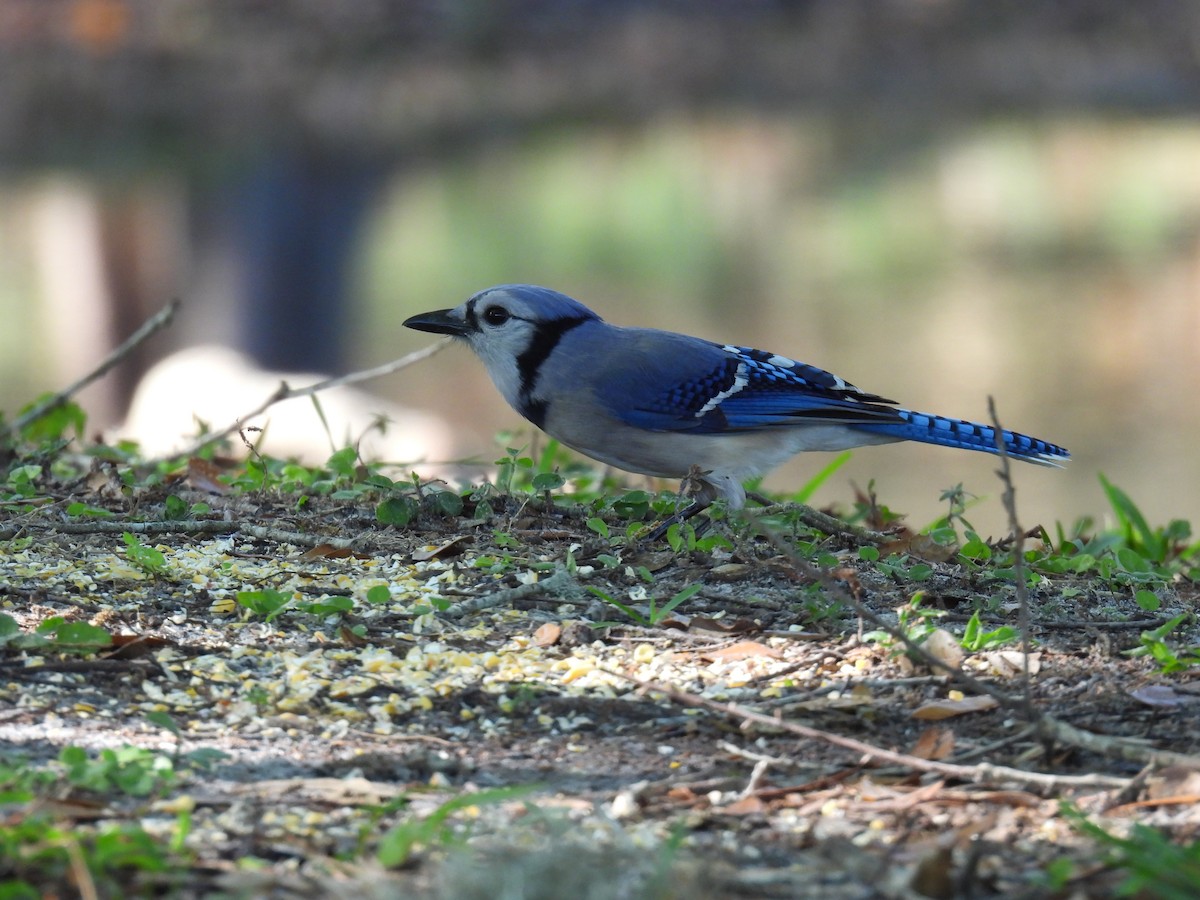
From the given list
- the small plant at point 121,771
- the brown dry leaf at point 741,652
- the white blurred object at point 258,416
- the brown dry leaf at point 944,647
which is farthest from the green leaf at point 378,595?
the white blurred object at point 258,416

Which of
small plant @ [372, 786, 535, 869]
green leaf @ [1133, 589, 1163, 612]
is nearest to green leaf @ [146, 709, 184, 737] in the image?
small plant @ [372, 786, 535, 869]

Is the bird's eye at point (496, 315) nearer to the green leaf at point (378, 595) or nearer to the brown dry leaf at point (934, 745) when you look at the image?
the green leaf at point (378, 595)

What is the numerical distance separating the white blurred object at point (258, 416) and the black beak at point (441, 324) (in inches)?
89.0

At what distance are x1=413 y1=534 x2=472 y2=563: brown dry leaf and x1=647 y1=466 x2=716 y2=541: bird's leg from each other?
432 mm

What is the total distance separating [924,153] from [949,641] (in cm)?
1661

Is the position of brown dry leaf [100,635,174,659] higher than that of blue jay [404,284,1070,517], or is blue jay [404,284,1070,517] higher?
blue jay [404,284,1070,517]

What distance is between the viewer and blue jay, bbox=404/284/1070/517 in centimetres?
396

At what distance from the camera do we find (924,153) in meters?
18.7

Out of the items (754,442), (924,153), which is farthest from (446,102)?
(754,442)

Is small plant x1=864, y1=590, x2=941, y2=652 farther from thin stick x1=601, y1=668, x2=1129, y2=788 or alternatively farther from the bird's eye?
the bird's eye

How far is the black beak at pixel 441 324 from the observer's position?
13.5ft

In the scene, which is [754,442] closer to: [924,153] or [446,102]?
[924,153]

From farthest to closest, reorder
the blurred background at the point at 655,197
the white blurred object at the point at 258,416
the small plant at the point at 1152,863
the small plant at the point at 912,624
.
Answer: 1. the blurred background at the point at 655,197
2. the white blurred object at the point at 258,416
3. the small plant at the point at 912,624
4. the small plant at the point at 1152,863

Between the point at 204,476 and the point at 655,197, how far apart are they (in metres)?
13.5
